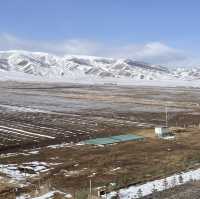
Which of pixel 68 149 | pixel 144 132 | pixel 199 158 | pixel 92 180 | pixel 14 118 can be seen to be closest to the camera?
pixel 92 180

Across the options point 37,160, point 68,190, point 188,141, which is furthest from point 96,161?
point 188,141

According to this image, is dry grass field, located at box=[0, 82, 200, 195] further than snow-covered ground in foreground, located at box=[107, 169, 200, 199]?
Yes

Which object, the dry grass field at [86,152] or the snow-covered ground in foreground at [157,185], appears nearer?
the snow-covered ground in foreground at [157,185]

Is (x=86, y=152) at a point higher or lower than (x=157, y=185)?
Answer: higher

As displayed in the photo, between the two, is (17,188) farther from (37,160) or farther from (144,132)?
(144,132)

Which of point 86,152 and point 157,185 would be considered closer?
point 157,185

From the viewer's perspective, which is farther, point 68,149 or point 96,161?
point 68,149

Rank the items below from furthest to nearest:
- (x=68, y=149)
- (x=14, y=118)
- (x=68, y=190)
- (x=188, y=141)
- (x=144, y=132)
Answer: (x=14, y=118), (x=144, y=132), (x=188, y=141), (x=68, y=149), (x=68, y=190)
